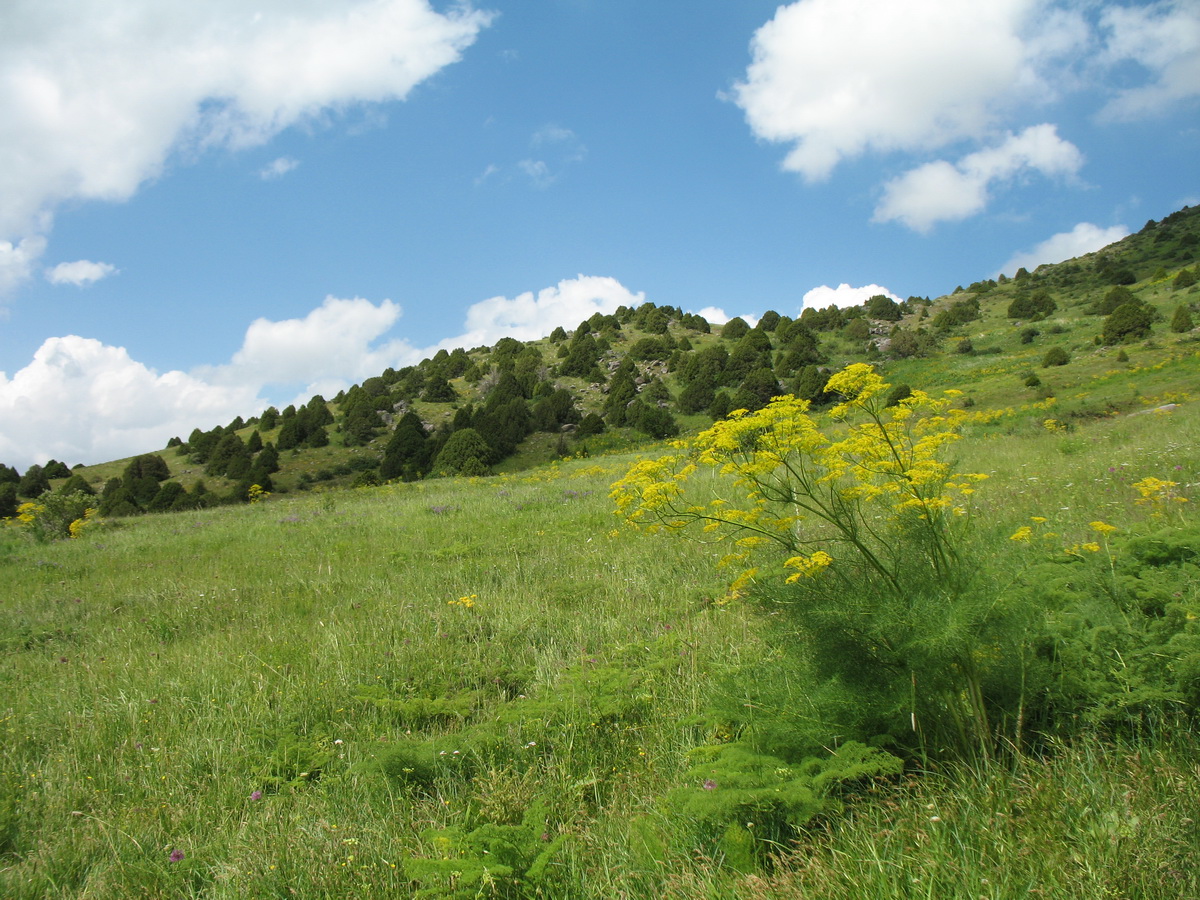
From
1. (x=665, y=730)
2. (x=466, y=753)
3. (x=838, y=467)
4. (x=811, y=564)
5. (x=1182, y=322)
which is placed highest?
(x=1182, y=322)

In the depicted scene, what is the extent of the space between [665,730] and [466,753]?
1.07 m

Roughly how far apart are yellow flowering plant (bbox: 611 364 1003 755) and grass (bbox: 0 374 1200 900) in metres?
0.27

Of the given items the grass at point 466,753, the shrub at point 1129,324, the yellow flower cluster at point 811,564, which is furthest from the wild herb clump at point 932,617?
the shrub at point 1129,324

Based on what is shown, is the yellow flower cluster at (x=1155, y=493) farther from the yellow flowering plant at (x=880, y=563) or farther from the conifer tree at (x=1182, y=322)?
the conifer tree at (x=1182, y=322)

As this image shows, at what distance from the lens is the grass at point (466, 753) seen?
186cm

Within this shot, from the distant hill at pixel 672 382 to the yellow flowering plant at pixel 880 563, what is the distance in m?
16.6

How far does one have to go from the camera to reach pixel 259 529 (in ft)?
40.0

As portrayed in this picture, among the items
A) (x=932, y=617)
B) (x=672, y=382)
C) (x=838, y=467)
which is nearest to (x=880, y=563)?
(x=838, y=467)

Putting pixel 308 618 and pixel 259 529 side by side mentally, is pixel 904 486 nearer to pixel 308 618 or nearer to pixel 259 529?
pixel 308 618

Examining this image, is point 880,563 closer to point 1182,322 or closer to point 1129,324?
point 1182,322

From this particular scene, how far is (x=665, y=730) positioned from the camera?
3170mm

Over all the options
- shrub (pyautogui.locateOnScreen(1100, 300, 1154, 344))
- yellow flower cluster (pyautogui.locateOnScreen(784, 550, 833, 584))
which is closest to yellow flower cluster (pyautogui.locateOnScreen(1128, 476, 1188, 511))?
yellow flower cluster (pyautogui.locateOnScreen(784, 550, 833, 584))

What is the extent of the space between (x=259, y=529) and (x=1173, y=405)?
21.8 m

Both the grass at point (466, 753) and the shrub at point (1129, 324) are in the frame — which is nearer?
the grass at point (466, 753)
